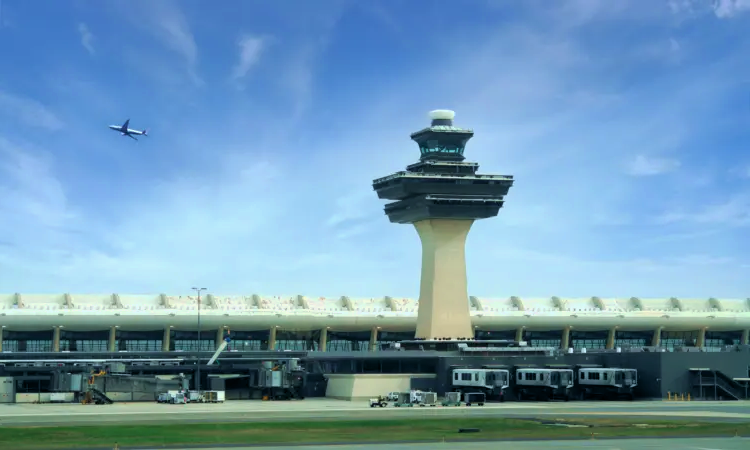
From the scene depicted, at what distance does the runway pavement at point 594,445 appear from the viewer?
6738 cm

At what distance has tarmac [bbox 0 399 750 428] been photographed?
9675 centimetres

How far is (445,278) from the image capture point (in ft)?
592

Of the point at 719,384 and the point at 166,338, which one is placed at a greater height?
the point at 166,338

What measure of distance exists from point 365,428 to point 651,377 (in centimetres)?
6492

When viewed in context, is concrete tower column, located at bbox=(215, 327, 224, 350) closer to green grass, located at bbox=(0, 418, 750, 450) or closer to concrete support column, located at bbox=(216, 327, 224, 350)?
concrete support column, located at bbox=(216, 327, 224, 350)

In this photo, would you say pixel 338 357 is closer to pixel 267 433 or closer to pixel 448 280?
pixel 448 280

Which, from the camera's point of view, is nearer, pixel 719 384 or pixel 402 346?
pixel 719 384

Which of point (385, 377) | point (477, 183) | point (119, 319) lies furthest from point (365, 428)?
point (119, 319)

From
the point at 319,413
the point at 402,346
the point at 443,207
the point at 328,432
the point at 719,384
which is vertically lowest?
the point at 319,413

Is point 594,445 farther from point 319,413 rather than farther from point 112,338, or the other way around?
point 112,338

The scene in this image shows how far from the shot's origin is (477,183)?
177000 mm

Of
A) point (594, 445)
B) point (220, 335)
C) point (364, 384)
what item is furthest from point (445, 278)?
point (594, 445)

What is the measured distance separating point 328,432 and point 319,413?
26.5 meters

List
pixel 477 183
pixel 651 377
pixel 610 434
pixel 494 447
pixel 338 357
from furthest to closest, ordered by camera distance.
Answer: pixel 477 183 → pixel 338 357 → pixel 651 377 → pixel 610 434 → pixel 494 447
